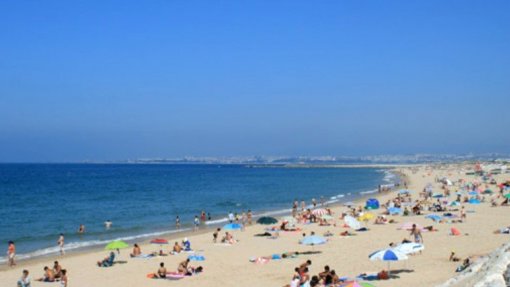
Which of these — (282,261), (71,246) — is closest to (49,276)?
(282,261)

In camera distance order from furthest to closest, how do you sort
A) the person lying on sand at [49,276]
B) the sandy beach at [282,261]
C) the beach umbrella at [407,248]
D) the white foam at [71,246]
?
1. the white foam at [71,246]
2. the person lying on sand at [49,276]
3. the sandy beach at [282,261]
4. the beach umbrella at [407,248]

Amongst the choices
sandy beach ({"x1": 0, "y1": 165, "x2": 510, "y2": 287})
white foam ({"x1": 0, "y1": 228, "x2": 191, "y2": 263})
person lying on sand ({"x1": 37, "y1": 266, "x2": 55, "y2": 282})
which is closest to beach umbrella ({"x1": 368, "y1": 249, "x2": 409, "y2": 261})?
sandy beach ({"x1": 0, "y1": 165, "x2": 510, "y2": 287})

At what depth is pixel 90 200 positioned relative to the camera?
5850cm

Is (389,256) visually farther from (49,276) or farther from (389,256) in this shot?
(49,276)

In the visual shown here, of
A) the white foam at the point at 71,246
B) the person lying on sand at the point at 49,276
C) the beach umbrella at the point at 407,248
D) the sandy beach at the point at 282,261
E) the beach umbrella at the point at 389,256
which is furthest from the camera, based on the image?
the white foam at the point at 71,246

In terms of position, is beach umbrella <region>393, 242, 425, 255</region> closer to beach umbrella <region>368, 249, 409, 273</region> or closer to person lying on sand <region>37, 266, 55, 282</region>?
beach umbrella <region>368, 249, 409, 273</region>

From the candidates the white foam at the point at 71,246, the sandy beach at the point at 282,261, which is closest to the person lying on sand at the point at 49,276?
the sandy beach at the point at 282,261

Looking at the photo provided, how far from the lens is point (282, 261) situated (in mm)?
20359

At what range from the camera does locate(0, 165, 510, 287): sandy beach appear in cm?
1762

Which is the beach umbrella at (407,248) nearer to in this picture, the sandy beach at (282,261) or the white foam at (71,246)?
the sandy beach at (282,261)

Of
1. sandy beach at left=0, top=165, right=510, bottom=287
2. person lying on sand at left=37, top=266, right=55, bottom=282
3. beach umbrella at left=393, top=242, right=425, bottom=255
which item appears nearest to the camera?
beach umbrella at left=393, top=242, right=425, bottom=255

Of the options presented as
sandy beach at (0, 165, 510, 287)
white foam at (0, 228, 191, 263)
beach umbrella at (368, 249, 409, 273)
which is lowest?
white foam at (0, 228, 191, 263)

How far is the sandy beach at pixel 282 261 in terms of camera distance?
1762 centimetres

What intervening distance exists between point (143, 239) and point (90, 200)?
1208 inches
